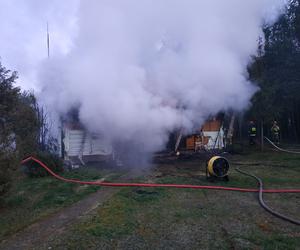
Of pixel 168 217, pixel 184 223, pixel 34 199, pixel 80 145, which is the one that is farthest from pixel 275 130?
pixel 34 199

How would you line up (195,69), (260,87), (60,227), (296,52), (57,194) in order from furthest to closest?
1. (296,52)
2. (260,87)
3. (195,69)
4. (57,194)
5. (60,227)

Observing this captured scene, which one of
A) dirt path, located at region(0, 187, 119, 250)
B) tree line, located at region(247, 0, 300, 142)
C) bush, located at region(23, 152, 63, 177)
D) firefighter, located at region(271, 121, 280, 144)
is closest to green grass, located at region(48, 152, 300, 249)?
dirt path, located at region(0, 187, 119, 250)

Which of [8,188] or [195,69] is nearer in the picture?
[8,188]

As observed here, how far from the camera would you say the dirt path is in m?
4.32

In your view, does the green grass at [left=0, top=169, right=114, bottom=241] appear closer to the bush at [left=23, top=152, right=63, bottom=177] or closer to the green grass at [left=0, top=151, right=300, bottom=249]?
the green grass at [left=0, top=151, right=300, bottom=249]

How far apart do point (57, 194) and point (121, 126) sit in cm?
422

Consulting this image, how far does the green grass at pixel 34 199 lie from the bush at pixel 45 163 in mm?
334

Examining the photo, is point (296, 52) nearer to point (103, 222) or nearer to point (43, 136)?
point (43, 136)

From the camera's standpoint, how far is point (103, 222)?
5043mm

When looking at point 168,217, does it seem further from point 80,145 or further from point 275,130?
point 275,130

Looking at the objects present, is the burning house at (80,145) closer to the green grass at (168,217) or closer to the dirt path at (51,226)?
the green grass at (168,217)

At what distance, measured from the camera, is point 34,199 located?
265 inches

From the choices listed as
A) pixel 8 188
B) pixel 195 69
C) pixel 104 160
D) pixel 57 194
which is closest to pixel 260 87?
pixel 195 69

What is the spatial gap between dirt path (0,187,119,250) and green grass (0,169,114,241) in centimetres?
19
